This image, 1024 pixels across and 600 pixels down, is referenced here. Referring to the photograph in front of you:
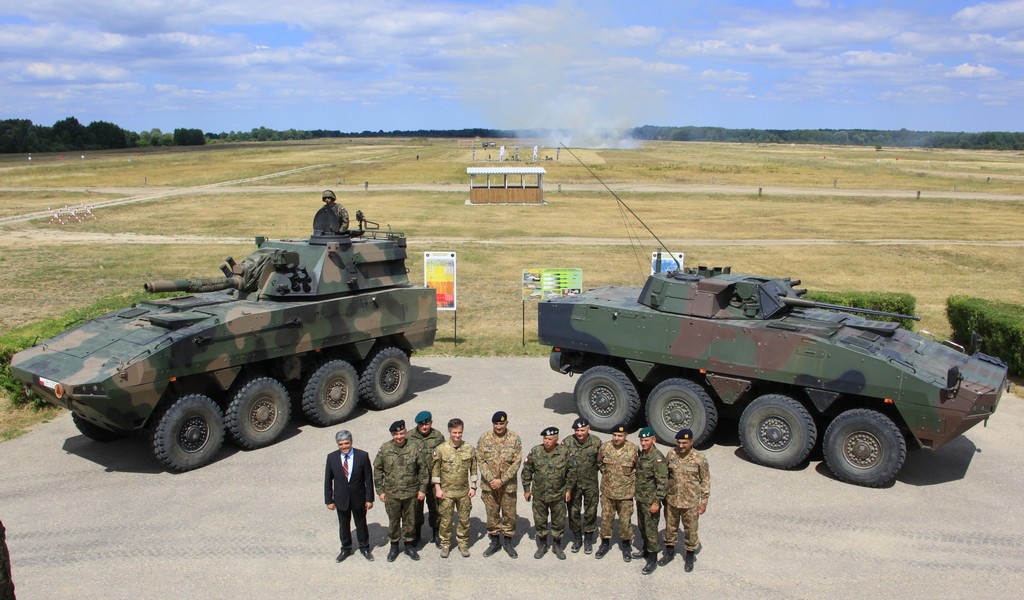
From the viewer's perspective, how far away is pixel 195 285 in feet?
35.1

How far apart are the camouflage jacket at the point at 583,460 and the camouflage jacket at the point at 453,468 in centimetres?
91

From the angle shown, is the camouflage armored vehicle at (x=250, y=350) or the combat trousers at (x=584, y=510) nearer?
the combat trousers at (x=584, y=510)

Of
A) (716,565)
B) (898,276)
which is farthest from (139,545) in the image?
(898,276)

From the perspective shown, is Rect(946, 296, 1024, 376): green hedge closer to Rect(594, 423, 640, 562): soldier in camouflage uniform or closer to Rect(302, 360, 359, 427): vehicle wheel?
Rect(594, 423, 640, 562): soldier in camouflage uniform

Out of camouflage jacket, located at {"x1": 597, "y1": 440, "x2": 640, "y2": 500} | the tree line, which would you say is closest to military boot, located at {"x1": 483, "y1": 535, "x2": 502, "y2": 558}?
camouflage jacket, located at {"x1": 597, "y1": 440, "x2": 640, "y2": 500}

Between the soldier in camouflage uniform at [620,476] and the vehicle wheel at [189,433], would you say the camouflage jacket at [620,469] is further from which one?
the vehicle wheel at [189,433]

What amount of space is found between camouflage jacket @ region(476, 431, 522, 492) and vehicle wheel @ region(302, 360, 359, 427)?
4.35 meters

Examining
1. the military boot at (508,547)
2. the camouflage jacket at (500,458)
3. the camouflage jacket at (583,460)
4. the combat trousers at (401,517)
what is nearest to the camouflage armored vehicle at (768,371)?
the camouflage jacket at (583,460)

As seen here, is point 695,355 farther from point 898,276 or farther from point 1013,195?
point 1013,195

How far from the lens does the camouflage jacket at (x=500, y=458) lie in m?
7.18

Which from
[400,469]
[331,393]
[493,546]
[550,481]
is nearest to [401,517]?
[400,469]

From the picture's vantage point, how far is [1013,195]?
50.4 meters

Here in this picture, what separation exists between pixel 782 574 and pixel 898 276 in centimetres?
1978

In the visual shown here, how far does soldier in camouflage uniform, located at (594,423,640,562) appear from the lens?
7133mm
